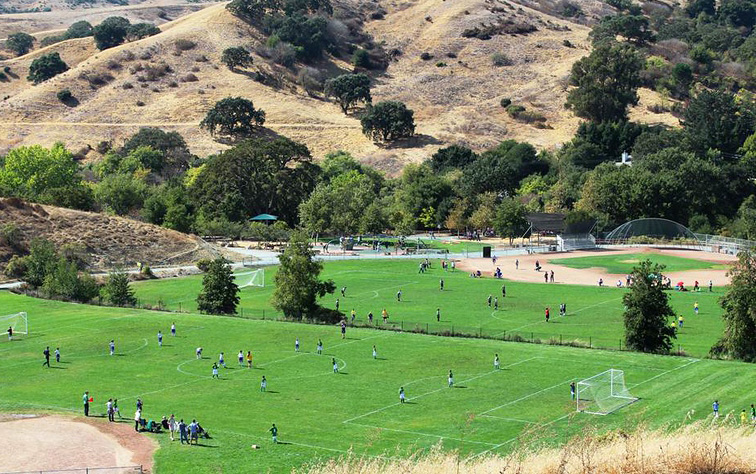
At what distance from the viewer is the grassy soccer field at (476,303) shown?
263ft

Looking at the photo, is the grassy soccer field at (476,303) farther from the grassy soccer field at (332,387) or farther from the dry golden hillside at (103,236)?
the dry golden hillside at (103,236)

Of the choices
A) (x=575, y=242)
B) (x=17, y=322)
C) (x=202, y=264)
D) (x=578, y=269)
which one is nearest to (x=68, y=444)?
(x=17, y=322)

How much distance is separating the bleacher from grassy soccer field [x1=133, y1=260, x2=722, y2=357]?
91.3ft

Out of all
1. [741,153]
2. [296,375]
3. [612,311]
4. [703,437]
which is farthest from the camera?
[741,153]

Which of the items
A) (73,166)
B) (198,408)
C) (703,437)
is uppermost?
(73,166)

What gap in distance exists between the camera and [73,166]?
162875 millimetres

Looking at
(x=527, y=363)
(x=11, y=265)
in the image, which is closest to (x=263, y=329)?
(x=527, y=363)

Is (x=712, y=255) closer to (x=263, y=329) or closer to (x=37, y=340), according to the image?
(x=263, y=329)

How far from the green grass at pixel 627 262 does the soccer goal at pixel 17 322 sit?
6677 cm

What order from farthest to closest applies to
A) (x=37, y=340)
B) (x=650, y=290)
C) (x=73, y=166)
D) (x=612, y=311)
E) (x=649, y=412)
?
(x=73, y=166) → (x=612, y=311) → (x=37, y=340) → (x=650, y=290) → (x=649, y=412)

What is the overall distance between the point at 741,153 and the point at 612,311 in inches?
4554

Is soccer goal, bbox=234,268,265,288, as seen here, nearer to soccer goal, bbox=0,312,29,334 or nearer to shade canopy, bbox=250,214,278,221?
soccer goal, bbox=0,312,29,334

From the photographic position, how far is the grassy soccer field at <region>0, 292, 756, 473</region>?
1955 inches

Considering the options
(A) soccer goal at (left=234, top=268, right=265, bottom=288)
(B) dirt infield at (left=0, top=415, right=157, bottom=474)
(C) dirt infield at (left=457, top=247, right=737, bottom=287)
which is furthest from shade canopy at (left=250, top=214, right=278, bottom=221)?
(B) dirt infield at (left=0, top=415, right=157, bottom=474)
